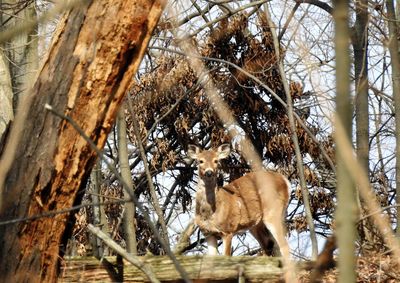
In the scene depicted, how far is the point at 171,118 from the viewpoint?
54.1 ft

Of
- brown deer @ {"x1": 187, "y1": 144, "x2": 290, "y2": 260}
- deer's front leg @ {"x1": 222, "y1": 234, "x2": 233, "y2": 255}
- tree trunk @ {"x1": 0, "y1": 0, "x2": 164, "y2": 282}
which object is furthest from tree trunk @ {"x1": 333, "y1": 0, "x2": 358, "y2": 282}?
brown deer @ {"x1": 187, "y1": 144, "x2": 290, "y2": 260}

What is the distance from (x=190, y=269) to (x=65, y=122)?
1593mm

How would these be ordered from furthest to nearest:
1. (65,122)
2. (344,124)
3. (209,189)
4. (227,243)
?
(209,189)
(227,243)
(65,122)
(344,124)

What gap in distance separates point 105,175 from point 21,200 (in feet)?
39.9

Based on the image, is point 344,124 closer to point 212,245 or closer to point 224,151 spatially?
point 212,245

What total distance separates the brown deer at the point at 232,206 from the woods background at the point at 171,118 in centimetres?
33

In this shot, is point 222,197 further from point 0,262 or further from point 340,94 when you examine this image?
point 340,94

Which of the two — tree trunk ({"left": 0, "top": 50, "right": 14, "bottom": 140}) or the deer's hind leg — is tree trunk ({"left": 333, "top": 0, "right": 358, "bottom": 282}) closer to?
tree trunk ({"left": 0, "top": 50, "right": 14, "bottom": 140})

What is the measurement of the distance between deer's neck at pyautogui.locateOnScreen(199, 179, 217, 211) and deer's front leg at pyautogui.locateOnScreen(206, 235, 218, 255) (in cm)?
56

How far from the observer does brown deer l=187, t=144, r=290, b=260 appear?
13.5 meters

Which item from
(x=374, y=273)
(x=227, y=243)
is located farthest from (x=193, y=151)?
(x=374, y=273)

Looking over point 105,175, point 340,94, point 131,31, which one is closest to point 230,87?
point 105,175

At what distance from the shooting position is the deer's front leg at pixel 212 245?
12766 millimetres

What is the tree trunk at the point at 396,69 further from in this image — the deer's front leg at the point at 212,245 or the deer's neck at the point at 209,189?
the deer's neck at the point at 209,189
